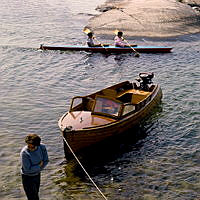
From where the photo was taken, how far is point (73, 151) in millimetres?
13828

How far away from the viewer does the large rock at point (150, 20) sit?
117 feet

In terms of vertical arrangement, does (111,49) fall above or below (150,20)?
below

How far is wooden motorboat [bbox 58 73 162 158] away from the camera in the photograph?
1365 centimetres

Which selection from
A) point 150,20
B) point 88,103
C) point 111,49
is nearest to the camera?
point 88,103

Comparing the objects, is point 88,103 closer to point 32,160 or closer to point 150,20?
point 32,160

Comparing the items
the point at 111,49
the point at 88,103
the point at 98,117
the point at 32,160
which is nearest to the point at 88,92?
the point at 88,103

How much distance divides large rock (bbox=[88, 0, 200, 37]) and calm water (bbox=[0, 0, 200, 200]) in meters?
2.11

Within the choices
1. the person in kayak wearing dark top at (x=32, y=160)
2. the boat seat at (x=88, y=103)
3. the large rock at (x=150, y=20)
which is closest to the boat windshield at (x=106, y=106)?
the boat seat at (x=88, y=103)

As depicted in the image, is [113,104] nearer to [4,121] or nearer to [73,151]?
[73,151]

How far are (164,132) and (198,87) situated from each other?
268 inches

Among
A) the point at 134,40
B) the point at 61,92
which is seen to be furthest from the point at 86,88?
the point at 134,40

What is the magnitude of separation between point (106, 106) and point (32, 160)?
5.92 meters

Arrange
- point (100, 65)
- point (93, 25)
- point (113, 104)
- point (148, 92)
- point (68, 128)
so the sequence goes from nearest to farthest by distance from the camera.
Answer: point (68, 128) → point (113, 104) → point (148, 92) → point (100, 65) → point (93, 25)

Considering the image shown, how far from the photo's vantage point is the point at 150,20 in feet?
120
